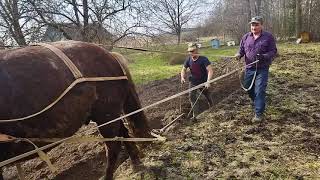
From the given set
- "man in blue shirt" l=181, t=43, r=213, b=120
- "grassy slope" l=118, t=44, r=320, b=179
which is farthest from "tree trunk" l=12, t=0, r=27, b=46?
"grassy slope" l=118, t=44, r=320, b=179

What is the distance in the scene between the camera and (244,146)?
5211 millimetres

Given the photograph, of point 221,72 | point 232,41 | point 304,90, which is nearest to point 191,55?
point 304,90

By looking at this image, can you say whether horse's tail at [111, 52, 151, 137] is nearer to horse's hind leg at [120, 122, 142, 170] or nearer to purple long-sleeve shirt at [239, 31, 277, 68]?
horse's hind leg at [120, 122, 142, 170]

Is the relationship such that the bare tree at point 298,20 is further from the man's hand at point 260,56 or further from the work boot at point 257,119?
the work boot at point 257,119

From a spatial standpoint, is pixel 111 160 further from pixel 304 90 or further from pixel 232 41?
pixel 232 41

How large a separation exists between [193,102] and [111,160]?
9.19 ft

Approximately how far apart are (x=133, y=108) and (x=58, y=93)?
1340mm

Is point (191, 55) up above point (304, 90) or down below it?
above

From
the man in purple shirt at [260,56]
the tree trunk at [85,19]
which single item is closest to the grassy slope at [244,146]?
the man in purple shirt at [260,56]

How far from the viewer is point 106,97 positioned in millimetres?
4461

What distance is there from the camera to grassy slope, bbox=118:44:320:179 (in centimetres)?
454

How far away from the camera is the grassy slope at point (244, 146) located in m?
4.54

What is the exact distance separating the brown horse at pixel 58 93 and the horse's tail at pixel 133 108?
2 centimetres

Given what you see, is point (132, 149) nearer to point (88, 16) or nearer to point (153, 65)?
point (88, 16)
